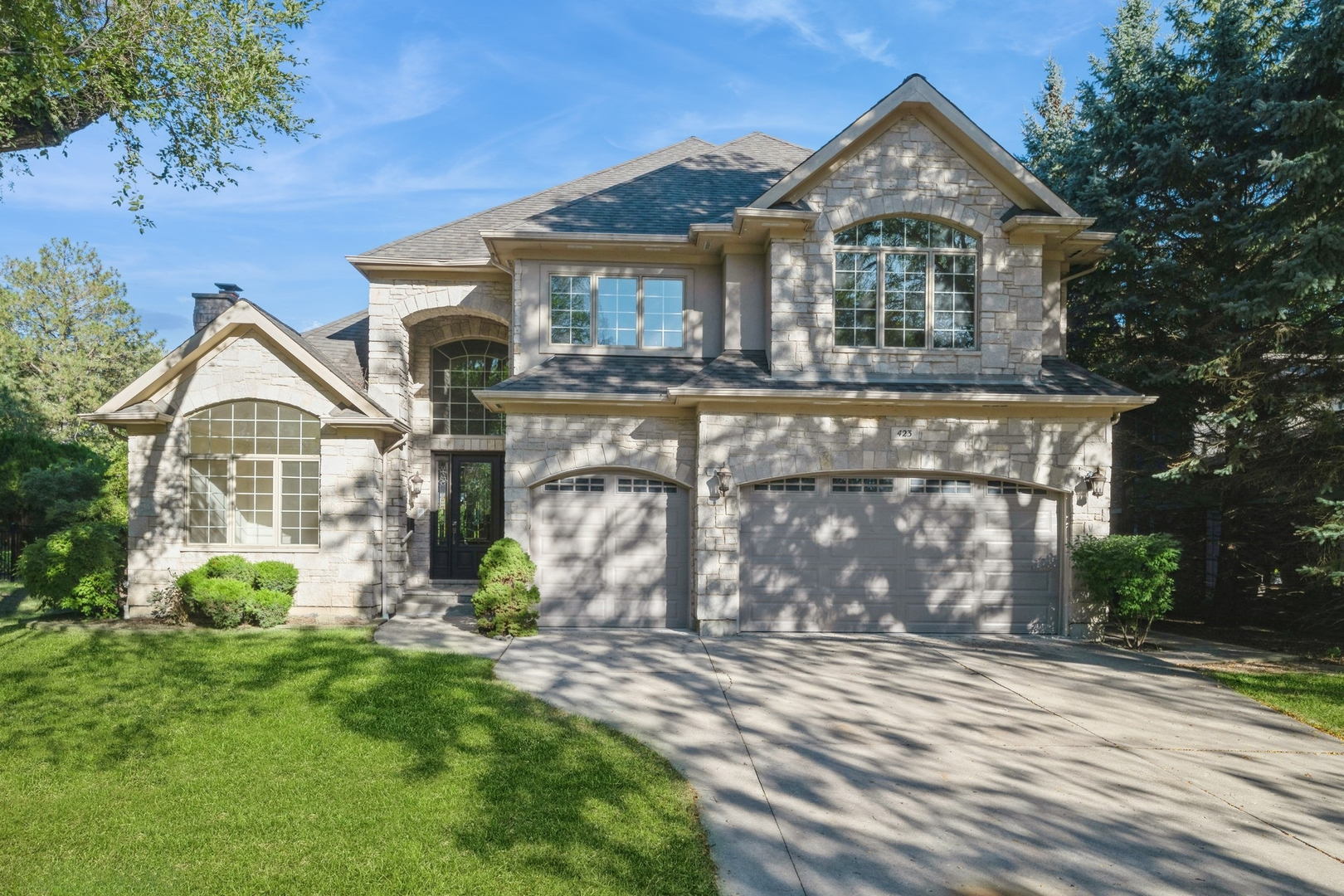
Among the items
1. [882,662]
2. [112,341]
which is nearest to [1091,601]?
[882,662]

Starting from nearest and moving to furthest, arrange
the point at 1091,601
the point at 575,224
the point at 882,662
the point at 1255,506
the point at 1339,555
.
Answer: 1. the point at 882,662
2. the point at 1339,555
3. the point at 1091,601
4. the point at 575,224
5. the point at 1255,506

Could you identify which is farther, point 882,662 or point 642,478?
point 642,478

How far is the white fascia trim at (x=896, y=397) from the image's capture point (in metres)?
11.0

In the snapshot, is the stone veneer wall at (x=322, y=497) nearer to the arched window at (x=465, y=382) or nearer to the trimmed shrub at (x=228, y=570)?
the trimmed shrub at (x=228, y=570)

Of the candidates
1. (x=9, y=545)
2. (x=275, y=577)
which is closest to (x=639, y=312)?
(x=275, y=577)

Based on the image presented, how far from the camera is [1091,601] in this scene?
1161 centimetres

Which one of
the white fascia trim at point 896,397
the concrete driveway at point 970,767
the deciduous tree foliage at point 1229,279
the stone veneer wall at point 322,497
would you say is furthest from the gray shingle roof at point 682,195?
the concrete driveway at point 970,767

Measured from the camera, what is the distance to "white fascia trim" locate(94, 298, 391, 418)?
12086mm

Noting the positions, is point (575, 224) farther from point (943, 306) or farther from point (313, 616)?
point (313, 616)

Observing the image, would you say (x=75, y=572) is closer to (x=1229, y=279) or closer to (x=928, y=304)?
(x=928, y=304)

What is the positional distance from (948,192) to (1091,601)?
680cm

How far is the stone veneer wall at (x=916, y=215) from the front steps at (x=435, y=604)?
711 centimetres

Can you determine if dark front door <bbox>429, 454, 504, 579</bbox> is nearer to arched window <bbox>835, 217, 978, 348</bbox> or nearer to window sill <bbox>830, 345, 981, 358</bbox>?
window sill <bbox>830, 345, 981, 358</bbox>

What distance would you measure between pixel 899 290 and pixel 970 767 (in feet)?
25.8
